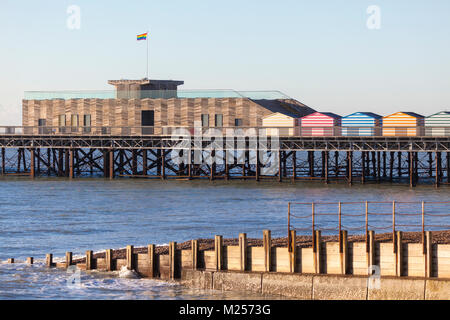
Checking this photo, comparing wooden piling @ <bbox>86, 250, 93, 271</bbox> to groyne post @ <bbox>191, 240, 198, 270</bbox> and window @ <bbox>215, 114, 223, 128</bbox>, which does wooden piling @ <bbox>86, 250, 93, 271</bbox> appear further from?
window @ <bbox>215, 114, 223, 128</bbox>

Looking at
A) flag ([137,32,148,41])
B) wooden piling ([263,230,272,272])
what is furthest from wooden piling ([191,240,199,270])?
flag ([137,32,148,41])

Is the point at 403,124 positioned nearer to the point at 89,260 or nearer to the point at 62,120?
the point at 62,120

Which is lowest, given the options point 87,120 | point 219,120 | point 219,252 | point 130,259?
point 130,259

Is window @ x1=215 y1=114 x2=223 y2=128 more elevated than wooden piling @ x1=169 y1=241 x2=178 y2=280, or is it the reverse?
window @ x1=215 y1=114 x2=223 y2=128

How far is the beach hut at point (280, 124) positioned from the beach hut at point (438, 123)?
479 inches

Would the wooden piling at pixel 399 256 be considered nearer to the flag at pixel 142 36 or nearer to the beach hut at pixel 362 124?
the beach hut at pixel 362 124

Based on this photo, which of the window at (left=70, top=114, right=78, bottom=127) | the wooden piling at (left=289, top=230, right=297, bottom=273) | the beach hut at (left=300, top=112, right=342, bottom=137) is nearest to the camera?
the wooden piling at (left=289, top=230, right=297, bottom=273)

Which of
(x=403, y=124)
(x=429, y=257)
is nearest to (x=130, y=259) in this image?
(x=429, y=257)

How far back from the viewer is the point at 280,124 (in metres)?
85.8

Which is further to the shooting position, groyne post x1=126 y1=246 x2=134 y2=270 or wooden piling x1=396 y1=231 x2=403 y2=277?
groyne post x1=126 y1=246 x2=134 y2=270

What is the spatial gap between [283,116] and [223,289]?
2145 inches

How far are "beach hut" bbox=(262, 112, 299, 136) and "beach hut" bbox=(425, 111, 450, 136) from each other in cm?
1217

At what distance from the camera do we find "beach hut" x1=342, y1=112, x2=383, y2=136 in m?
77.4

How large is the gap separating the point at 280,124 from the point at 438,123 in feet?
52.6
